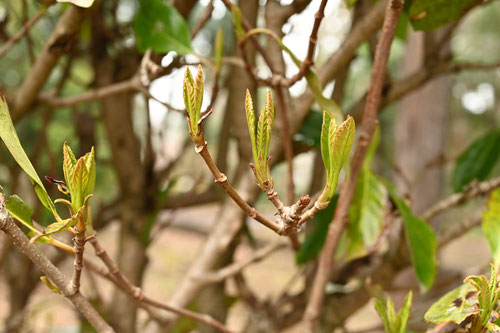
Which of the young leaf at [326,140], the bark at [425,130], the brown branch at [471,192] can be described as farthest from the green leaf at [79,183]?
the bark at [425,130]

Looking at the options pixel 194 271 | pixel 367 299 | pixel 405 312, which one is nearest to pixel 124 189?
pixel 194 271

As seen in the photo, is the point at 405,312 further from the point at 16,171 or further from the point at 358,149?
the point at 16,171

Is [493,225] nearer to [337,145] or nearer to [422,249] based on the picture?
[422,249]

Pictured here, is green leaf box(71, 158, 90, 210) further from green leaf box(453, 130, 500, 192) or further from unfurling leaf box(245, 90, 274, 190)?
green leaf box(453, 130, 500, 192)

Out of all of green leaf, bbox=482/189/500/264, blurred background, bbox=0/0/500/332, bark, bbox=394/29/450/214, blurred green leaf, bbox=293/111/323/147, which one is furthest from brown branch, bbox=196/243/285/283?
bark, bbox=394/29/450/214

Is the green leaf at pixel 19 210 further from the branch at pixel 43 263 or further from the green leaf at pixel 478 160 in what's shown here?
the green leaf at pixel 478 160

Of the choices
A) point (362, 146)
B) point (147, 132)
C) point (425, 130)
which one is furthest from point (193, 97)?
point (425, 130)

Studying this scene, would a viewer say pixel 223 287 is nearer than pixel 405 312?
No
